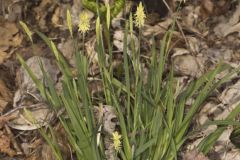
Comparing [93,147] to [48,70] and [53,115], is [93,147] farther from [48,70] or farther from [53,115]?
[48,70]

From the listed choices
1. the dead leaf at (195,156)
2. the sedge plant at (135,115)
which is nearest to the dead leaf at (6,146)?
the sedge plant at (135,115)

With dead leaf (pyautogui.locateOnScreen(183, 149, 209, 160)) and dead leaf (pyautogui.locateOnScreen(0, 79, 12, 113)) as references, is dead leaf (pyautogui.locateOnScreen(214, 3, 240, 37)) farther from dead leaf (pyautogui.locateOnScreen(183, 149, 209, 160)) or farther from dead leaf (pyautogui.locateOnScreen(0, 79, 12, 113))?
dead leaf (pyautogui.locateOnScreen(0, 79, 12, 113))

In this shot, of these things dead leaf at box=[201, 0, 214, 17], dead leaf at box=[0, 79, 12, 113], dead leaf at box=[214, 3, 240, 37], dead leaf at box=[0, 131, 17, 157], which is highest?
dead leaf at box=[201, 0, 214, 17]

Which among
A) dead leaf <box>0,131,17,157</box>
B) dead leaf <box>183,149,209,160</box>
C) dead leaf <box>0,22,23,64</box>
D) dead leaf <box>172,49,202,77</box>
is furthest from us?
dead leaf <box>0,22,23,64</box>

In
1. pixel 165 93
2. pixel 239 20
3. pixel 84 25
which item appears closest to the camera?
pixel 84 25

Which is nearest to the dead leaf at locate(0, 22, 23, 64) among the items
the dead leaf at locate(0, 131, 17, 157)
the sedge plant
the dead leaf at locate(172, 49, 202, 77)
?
the dead leaf at locate(0, 131, 17, 157)

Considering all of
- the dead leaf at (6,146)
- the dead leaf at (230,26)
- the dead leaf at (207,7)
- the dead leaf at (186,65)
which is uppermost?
the dead leaf at (207,7)

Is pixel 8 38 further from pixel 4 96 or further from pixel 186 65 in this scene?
pixel 186 65

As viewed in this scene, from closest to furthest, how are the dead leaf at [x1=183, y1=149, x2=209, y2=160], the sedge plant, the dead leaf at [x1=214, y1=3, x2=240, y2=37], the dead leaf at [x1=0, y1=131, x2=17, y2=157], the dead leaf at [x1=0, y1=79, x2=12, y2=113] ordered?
→ the sedge plant < the dead leaf at [x1=183, y1=149, x2=209, y2=160] < the dead leaf at [x1=0, y1=131, x2=17, y2=157] < the dead leaf at [x1=0, y1=79, x2=12, y2=113] < the dead leaf at [x1=214, y1=3, x2=240, y2=37]

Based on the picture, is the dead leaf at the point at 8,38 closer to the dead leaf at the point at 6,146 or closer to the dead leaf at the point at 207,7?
the dead leaf at the point at 6,146

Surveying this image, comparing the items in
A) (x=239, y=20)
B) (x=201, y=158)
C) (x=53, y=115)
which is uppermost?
(x=239, y=20)

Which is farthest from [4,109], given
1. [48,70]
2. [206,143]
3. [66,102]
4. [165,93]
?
[206,143]
